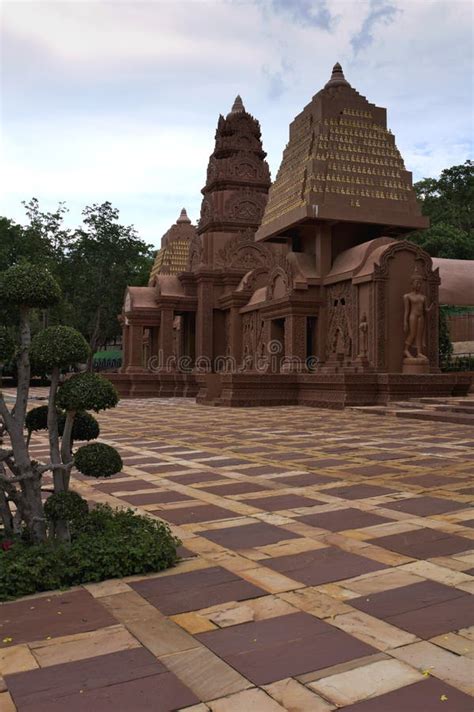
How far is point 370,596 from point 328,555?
70 cm

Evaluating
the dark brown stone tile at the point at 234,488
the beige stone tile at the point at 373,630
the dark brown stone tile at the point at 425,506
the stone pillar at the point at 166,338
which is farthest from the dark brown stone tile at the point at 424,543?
the stone pillar at the point at 166,338

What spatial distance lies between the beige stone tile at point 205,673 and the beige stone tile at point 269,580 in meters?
0.80

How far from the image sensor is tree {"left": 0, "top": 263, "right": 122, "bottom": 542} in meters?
3.97

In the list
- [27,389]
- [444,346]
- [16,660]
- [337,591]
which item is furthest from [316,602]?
[444,346]

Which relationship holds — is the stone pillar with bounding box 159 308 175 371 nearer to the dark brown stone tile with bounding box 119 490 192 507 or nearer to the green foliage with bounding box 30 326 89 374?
the dark brown stone tile with bounding box 119 490 192 507

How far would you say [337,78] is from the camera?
20750 mm

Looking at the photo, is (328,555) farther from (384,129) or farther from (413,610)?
(384,129)

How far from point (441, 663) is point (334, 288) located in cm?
1736

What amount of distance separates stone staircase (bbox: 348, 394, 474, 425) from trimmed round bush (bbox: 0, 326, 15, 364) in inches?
398

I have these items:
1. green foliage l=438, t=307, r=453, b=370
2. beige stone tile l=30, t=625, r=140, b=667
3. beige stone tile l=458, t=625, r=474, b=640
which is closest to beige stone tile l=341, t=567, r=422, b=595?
beige stone tile l=458, t=625, r=474, b=640

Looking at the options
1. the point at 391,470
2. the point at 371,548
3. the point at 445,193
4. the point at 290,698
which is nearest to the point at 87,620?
the point at 290,698

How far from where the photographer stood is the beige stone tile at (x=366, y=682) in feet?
7.80

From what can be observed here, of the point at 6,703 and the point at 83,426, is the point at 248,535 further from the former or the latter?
the point at 6,703

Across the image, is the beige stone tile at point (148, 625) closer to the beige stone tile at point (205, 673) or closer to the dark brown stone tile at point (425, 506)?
the beige stone tile at point (205, 673)
